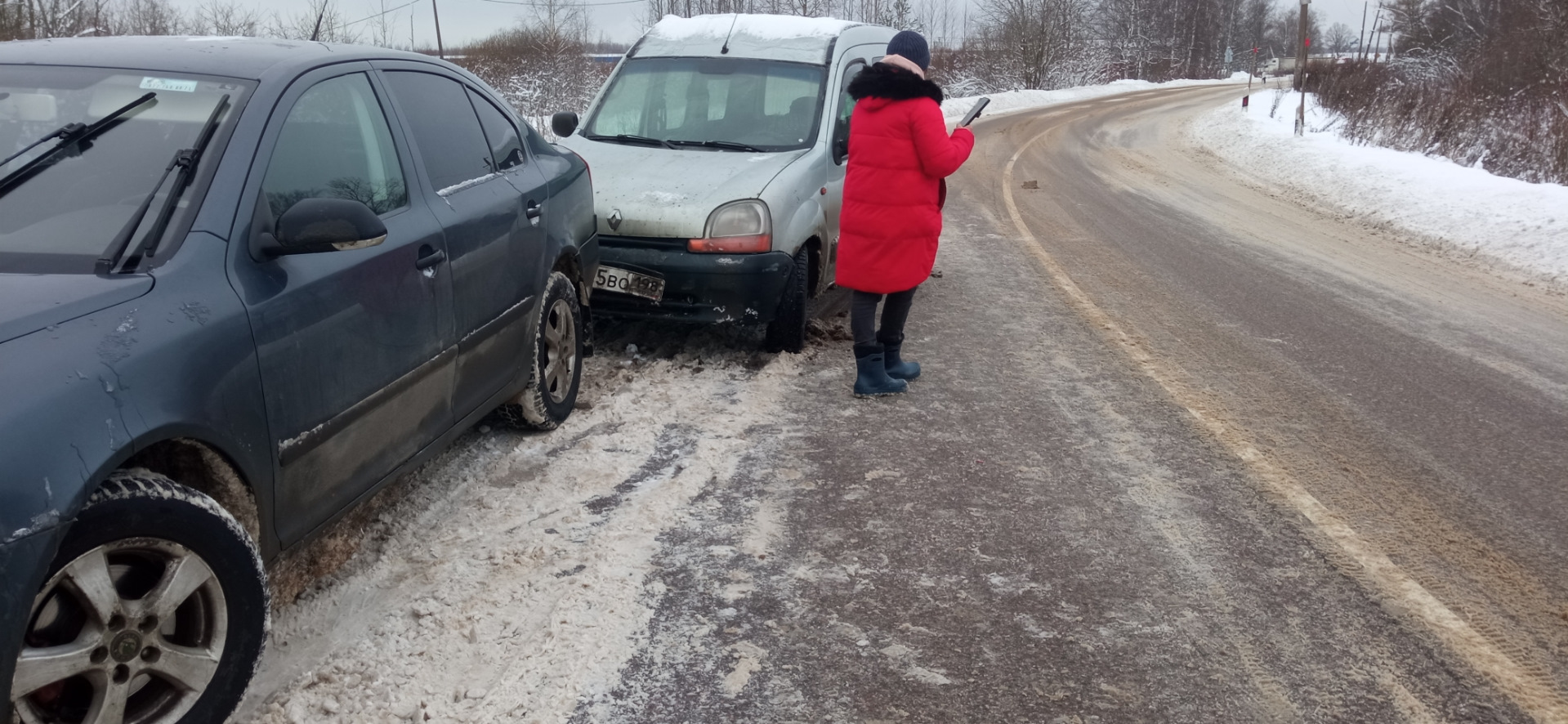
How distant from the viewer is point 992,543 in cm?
390

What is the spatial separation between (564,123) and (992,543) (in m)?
3.43

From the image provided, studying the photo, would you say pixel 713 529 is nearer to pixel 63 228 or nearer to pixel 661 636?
pixel 661 636

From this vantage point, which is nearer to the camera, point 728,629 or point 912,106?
point 728,629

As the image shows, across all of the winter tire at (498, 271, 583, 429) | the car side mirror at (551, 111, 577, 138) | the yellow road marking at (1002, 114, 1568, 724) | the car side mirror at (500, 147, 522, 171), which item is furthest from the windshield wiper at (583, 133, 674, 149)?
the yellow road marking at (1002, 114, 1568, 724)

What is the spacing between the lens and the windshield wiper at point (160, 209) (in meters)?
2.61

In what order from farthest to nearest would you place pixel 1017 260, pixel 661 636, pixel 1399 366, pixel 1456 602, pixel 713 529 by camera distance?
pixel 1017 260 → pixel 1399 366 → pixel 713 529 → pixel 1456 602 → pixel 661 636

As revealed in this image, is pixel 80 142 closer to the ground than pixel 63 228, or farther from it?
farther from it

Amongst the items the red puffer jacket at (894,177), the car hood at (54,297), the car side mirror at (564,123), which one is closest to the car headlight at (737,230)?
the red puffer jacket at (894,177)

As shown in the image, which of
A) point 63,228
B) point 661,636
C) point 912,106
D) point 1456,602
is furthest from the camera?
point 912,106

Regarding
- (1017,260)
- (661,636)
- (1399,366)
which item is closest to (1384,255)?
(1017,260)

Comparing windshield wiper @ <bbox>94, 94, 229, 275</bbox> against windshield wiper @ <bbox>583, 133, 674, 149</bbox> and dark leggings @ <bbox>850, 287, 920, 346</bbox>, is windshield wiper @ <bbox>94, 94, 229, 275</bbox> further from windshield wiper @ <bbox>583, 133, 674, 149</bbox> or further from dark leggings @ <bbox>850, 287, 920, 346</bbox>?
windshield wiper @ <bbox>583, 133, 674, 149</bbox>

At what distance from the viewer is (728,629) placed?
330 cm

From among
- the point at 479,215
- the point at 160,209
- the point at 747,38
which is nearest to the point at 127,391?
the point at 160,209

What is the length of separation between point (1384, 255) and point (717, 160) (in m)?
7.02
